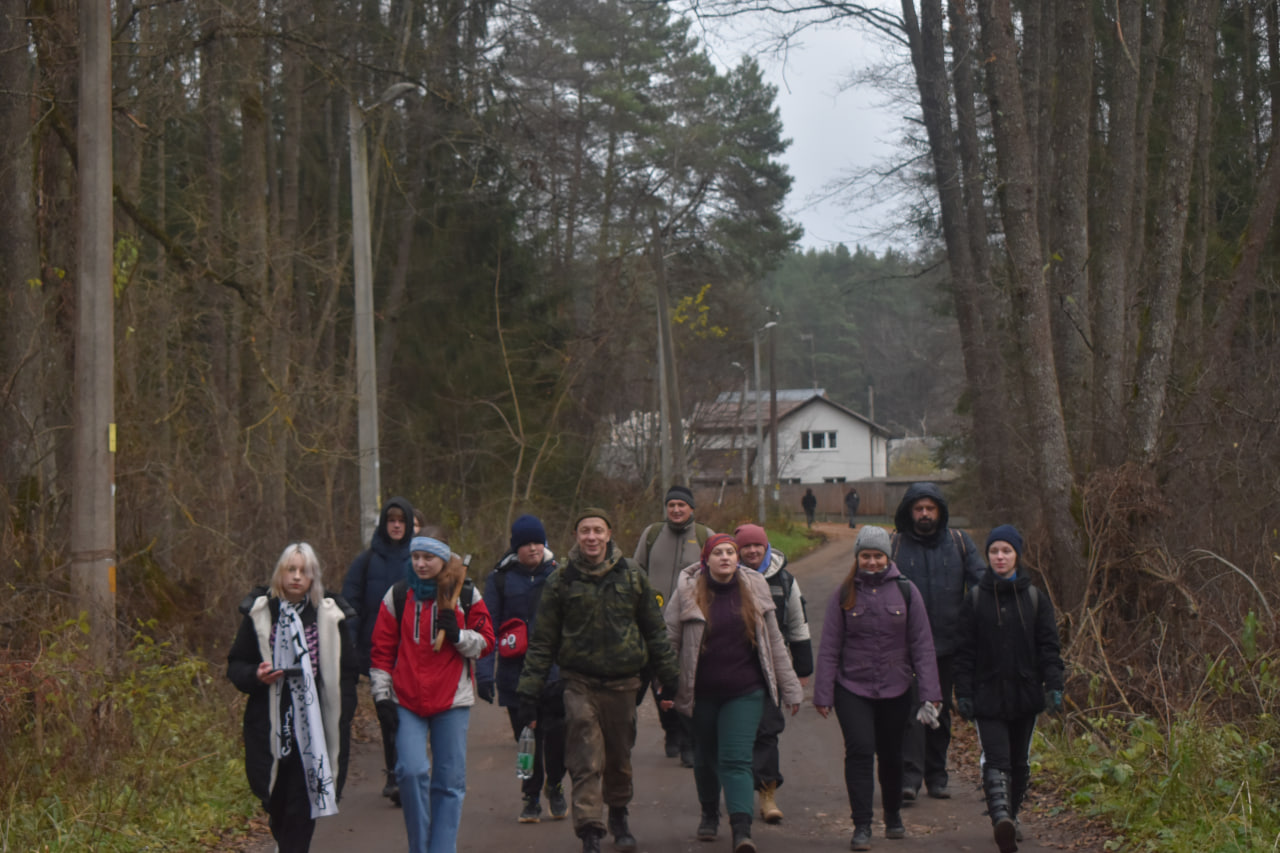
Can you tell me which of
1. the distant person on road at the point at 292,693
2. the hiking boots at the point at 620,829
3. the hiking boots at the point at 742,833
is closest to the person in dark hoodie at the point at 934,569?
the hiking boots at the point at 742,833

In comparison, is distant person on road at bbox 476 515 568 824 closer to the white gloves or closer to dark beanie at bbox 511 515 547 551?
dark beanie at bbox 511 515 547 551

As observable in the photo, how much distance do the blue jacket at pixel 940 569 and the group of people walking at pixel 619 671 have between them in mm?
939

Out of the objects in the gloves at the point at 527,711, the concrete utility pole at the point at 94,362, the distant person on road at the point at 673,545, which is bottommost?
the gloves at the point at 527,711

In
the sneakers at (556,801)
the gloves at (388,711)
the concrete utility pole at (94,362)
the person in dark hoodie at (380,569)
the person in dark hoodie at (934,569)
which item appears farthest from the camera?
the person in dark hoodie at (380,569)

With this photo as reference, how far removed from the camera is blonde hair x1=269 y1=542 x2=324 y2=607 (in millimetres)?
6105

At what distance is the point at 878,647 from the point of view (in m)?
7.23

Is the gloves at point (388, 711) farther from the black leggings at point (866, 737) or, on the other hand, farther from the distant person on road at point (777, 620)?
the black leggings at point (866, 737)

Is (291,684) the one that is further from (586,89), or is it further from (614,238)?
(586,89)

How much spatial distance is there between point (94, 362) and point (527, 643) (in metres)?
3.51

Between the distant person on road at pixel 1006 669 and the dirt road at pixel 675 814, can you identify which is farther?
the dirt road at pixel 675 814

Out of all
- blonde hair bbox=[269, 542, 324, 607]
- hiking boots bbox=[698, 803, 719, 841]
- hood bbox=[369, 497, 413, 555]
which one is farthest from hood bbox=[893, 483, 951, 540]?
blonde hair bbox=[269, 542, 324, 607]

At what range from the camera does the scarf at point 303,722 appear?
238 inches

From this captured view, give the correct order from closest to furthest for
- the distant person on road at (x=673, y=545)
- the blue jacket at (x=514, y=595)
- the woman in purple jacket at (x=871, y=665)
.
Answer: the woman in purple jacket at (x=871, y=665)
the blue jacket at (x=514, y=595)
the distant person on road at (x=673, y=545)

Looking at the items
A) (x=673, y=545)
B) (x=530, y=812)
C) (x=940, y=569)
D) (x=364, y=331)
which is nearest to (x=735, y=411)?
(x=364, y=331)
